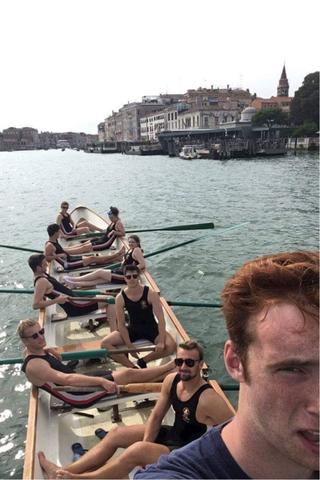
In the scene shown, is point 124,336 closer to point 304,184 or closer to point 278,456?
point 278,456

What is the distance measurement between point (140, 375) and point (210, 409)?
1.58m

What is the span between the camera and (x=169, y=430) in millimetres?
3535

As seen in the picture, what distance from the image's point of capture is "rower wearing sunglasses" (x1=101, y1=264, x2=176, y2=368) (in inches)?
213

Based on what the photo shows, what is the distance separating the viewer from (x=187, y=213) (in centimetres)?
2308

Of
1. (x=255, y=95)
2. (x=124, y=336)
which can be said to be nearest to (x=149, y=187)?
(x=124, y=336)

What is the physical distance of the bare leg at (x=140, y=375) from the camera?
469 centimetres

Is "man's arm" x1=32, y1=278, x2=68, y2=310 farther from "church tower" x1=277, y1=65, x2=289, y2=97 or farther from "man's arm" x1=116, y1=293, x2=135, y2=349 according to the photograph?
"church tower" x1=277, y1=65, x2=289, y2=97

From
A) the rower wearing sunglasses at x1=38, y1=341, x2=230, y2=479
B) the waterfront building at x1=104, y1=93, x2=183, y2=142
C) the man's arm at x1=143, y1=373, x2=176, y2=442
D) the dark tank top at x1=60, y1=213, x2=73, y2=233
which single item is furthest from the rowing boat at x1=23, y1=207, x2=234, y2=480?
the waterfront building at x1=104, y1=93, x2=183, y2=142

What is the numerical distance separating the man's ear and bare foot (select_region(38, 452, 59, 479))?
9.34 feet

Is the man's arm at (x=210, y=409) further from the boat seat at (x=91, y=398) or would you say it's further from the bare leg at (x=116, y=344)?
the bare leg at (x=116, y=344)

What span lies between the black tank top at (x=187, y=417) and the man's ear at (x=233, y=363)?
2110 mm

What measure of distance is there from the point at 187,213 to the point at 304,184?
1373 centimetres

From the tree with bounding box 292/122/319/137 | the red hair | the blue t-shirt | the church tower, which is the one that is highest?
the church tower

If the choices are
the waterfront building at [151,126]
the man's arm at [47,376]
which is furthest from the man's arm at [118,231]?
the waterfront building at [151,126]
